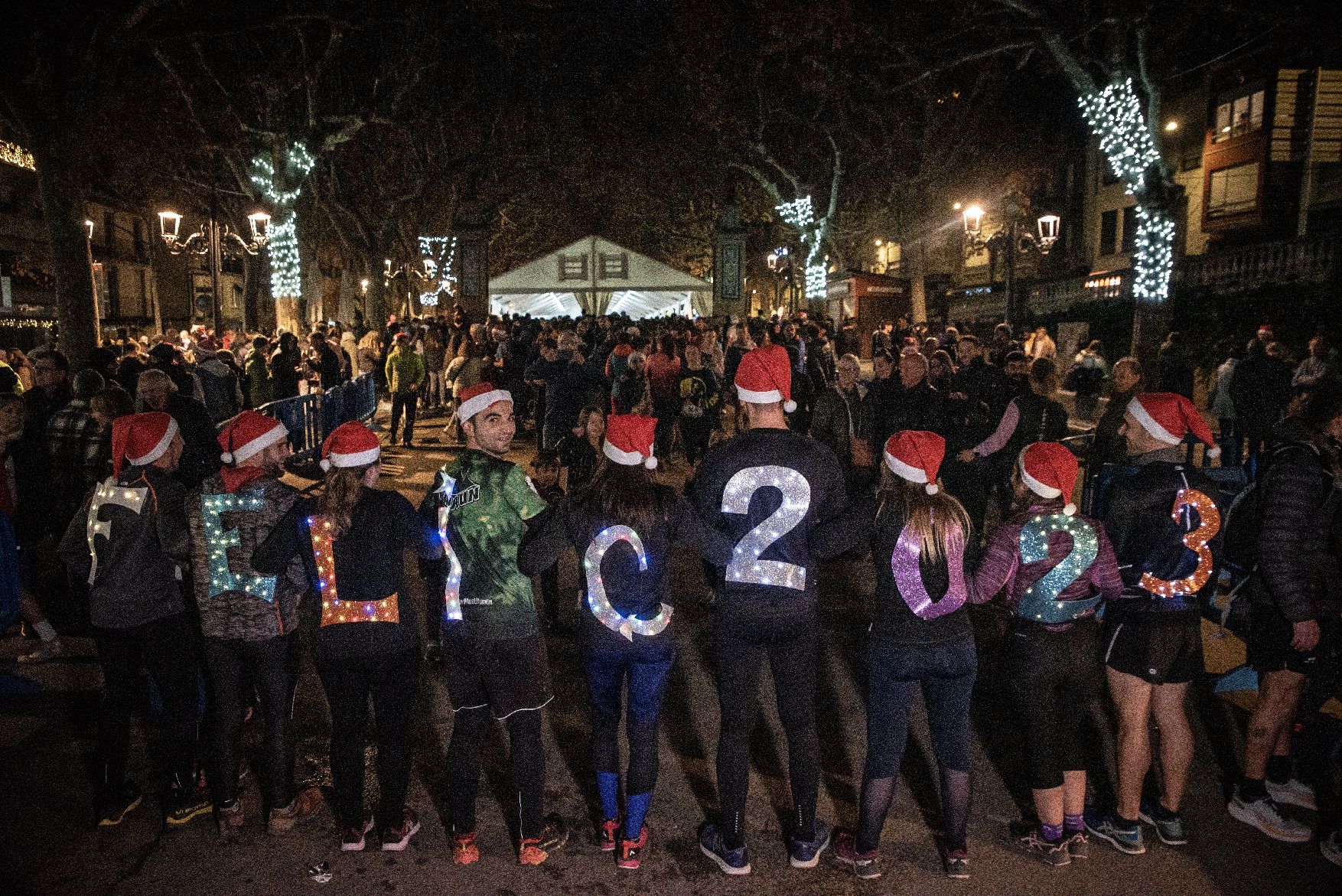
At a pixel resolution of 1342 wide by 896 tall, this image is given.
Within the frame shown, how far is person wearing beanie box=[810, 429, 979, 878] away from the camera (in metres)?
3.50

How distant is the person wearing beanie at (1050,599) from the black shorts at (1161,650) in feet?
0.63

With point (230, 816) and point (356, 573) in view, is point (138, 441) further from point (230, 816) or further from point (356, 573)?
point (230, 816)

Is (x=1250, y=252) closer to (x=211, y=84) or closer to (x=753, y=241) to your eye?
(x=211, y=84)

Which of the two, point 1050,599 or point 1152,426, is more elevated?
point 1152,426

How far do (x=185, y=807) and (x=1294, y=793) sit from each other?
505 cm

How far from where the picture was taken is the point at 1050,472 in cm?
359

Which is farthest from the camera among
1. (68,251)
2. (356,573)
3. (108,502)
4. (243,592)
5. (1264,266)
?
(1264,266)

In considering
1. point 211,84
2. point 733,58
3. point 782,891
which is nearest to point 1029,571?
point 782,891

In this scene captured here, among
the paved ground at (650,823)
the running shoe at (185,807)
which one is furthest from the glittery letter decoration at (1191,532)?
the running shoe at (185,807)

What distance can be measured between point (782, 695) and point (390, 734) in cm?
159

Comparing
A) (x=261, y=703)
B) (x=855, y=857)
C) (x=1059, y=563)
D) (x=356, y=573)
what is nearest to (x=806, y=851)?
(x=855, y=857)

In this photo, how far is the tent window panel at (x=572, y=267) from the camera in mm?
33000

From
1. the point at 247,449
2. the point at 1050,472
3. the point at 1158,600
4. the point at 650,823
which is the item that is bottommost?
the point at 650,823

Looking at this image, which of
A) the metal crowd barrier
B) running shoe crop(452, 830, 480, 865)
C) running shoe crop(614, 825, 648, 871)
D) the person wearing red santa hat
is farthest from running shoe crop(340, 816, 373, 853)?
the metal crowd barrier
